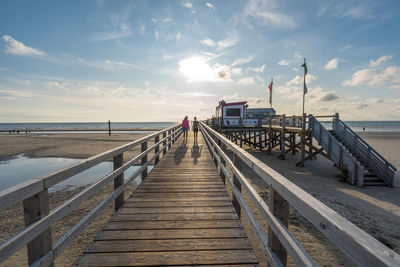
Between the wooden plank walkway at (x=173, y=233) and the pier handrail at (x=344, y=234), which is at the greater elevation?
the pier handrail at (x=344, y=234)

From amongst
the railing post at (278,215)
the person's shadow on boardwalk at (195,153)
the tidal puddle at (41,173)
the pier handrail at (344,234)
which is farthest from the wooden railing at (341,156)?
the tidal puddle at (41,173)

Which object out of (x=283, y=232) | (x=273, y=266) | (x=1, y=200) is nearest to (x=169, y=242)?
(x=273, y=266)

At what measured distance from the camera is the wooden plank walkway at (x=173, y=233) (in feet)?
7.34

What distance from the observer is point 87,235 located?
15.7 feet

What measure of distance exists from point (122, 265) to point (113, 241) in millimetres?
472

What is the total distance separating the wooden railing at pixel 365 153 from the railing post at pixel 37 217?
1191 centimetres

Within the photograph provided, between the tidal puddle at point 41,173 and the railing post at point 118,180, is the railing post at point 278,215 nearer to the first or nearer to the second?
the railing post at point 118,180

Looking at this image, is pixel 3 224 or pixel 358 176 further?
pixel 358 176

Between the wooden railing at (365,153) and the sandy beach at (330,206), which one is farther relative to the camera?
the wooden railing at (365,153)

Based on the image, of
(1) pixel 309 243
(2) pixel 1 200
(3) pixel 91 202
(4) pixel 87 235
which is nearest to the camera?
(2) pixel 1 200

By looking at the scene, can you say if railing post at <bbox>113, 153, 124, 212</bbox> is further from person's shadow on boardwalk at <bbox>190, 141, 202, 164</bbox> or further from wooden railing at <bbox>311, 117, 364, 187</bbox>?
wooden railing at <bbox>311, 117, 364, 187</bbox>

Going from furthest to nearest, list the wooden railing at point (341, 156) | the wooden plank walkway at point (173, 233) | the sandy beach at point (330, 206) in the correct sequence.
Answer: the wooden railing at point (341, 156) → the sandy beach at point (330, 206) → the wooden plank walkway at point (173, 233)

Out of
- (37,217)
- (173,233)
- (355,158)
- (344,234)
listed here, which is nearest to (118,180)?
(173,233)

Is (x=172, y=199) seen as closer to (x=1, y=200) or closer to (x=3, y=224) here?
(x=1, y=200)
